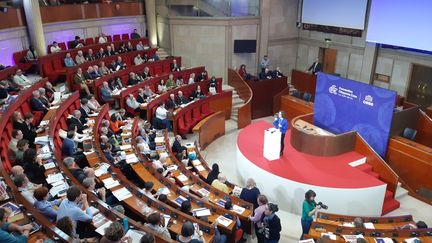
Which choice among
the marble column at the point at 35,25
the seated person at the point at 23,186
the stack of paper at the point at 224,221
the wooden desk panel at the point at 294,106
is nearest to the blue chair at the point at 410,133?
the wooden desk panel at the point at 294,106

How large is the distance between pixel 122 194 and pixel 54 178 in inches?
48.6

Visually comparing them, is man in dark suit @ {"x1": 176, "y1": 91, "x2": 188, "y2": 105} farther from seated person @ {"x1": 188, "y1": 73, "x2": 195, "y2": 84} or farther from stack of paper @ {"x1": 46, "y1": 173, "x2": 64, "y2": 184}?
stack of paper @ {"x1": 46, "y1": 173, "x2": 64, "y2": 184}

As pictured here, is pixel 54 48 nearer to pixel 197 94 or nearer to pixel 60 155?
pixel 197 94

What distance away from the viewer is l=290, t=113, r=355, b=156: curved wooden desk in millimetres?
9469

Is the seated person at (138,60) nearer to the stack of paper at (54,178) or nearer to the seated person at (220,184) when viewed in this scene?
the seated person at (220,184)

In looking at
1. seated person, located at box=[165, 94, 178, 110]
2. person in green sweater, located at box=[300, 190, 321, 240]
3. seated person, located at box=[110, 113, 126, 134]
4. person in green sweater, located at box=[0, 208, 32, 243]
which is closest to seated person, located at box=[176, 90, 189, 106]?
seated person, located at box=[165, 94, 178, 110]

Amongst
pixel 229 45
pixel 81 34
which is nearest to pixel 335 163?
pixel 229 45

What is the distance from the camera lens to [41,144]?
7.78 metres

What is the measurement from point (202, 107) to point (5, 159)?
696cm

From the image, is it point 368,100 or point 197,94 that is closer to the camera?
point 368,100

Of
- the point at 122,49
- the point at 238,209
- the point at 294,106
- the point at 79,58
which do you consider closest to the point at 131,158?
the point at 238,209

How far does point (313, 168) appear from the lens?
29.3 feet

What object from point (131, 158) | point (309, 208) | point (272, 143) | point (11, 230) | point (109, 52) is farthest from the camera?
point (109, 52)

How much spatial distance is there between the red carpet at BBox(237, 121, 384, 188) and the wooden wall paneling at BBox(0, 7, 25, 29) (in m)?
9.47
